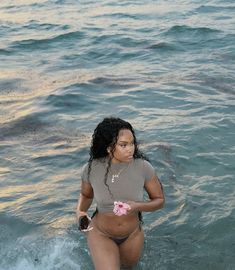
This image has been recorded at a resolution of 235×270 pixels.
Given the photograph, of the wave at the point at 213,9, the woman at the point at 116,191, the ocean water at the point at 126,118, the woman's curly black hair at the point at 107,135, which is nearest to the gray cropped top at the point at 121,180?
the woman at the point at 116,191

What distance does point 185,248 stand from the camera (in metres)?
6.41

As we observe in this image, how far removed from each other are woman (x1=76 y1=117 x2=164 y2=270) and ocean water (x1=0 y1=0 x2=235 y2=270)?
3.12 feet

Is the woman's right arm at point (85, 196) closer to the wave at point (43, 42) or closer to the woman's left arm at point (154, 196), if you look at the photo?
the woman's left arm at point (154, 196)

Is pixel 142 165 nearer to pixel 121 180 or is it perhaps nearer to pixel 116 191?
pixel 121 180

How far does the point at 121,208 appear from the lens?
4.93m

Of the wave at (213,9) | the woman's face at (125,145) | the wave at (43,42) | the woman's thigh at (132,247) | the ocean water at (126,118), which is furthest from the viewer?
the wave at (213,9)

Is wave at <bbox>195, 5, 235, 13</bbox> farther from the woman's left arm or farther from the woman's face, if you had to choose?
the woman's face

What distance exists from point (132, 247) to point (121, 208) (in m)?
0.54

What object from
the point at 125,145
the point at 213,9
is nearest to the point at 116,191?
the point at 125,145

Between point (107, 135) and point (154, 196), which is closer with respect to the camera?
point (107, 135)

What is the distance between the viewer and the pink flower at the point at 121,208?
4.92 meters

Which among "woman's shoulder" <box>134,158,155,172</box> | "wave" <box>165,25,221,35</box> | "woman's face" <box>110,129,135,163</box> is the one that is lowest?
"wave" <box>165,25,221,35</box>

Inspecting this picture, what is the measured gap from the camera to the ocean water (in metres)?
6.61

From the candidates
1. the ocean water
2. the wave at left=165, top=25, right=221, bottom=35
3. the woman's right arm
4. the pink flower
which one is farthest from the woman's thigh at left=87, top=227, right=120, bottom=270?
the wave at left=165, top=25, right=221, bottom=35
